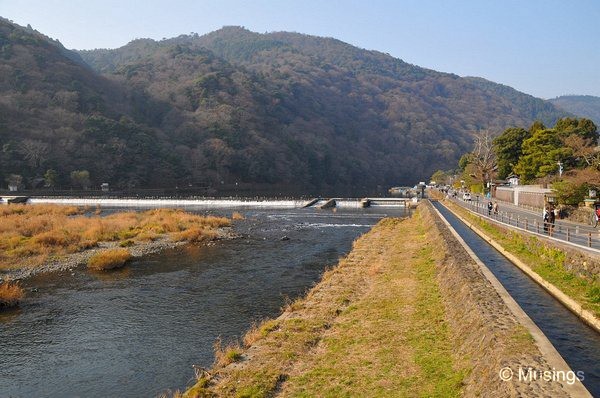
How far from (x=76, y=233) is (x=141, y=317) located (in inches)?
848

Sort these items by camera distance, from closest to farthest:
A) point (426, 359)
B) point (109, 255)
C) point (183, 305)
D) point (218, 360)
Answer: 1. point (426, 359)
2. point (218, 360)
3. point (183, 305)
4. point (109, 255)

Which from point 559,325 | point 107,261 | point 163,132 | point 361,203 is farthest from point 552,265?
point 163,132

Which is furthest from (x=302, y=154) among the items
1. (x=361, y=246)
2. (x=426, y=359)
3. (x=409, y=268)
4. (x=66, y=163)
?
(x=426, y=359)

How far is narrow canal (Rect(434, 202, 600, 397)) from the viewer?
9250mm

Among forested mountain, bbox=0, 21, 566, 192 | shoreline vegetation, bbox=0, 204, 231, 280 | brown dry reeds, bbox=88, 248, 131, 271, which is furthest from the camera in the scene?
forested mountain, bbox=0, 21, 566, 192

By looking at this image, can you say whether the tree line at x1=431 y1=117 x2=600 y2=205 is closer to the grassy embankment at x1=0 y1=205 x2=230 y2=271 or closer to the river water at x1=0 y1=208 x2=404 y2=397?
the river water at x1=0 y1=208 x2=404 y2=397

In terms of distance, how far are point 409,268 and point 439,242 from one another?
13.6 ft

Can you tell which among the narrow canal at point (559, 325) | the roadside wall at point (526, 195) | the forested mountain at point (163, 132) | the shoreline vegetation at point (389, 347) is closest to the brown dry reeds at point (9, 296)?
the shoreline vegetation at point (389, 347)

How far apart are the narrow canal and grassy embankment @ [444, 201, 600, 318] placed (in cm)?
55

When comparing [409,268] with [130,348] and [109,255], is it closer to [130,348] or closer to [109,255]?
[130,348]

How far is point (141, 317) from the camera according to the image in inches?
659

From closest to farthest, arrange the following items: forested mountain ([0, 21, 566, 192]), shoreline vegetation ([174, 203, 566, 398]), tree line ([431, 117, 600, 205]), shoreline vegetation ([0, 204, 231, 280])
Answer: shoreline vegetation ([174, 203, 566, 398]), shoreline vegetation ([0, 204, 231, 280]), tree line ([431, 117, 600, 205]), forested mountain ([0, 21, 566, 192])

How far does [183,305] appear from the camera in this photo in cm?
1823

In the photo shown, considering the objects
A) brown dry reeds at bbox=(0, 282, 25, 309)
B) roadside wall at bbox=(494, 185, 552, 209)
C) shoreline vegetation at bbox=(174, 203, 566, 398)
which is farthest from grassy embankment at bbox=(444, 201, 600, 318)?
brown dry reeds at bbox=(0, 282, 25, 309)
